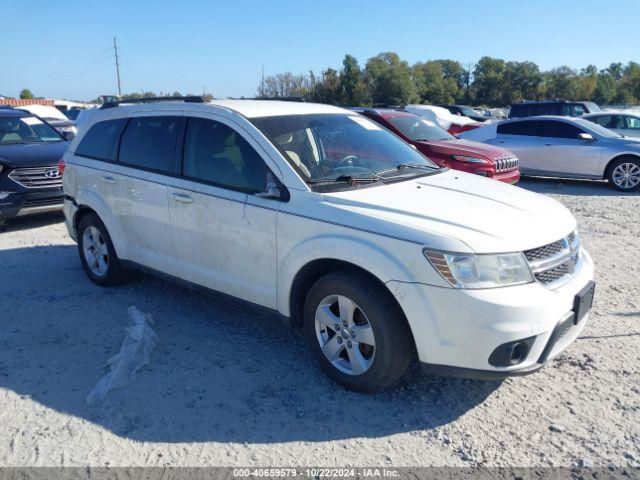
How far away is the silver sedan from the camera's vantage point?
36.5ft

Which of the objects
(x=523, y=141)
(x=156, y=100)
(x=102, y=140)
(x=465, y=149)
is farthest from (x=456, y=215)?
(x=523, y=141)

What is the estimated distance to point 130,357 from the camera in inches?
153

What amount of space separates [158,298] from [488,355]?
3.28 metres

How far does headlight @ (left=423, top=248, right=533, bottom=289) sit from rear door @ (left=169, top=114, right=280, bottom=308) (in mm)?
1206

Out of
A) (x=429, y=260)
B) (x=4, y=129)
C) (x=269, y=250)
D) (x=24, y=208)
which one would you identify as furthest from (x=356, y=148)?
(x=4, y=129)

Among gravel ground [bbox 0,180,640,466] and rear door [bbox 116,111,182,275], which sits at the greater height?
rear door [bbox 116,111,182,275]

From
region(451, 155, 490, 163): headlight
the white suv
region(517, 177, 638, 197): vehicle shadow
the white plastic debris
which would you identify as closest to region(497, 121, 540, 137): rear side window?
region(517, 177, 638, 197): vehicle shadow

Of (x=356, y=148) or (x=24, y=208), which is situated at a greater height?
(x=356, y=148)

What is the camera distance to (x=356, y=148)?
4305mm

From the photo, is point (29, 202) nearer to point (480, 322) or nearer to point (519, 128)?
point (480, 322)

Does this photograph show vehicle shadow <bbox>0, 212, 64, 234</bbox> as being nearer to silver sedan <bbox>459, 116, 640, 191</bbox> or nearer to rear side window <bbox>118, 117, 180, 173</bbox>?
rear side window <bbox>118, 117, 180, 173</bbox>

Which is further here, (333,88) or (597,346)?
(333,88)

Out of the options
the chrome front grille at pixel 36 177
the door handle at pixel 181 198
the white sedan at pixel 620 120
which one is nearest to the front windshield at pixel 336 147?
the door handle at pixel 181 198

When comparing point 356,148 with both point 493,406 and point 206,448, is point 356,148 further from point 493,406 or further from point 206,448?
point 206,448
